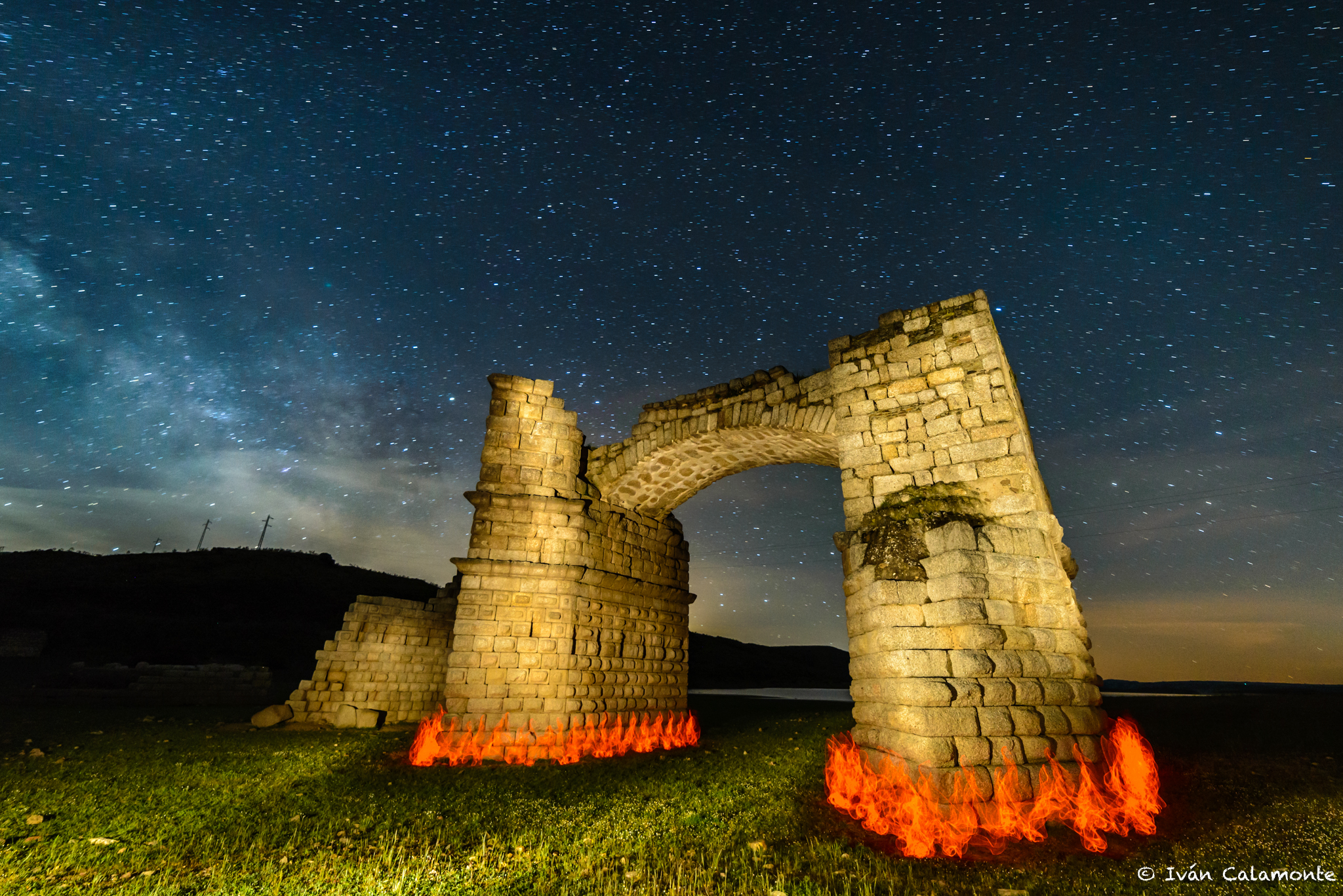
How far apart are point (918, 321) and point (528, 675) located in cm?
777

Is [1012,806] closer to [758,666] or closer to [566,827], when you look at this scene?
[566,827]

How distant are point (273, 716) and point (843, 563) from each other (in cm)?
1160

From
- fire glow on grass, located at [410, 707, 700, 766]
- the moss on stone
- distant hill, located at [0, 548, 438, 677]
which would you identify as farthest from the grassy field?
distant hill, located at [0, 548, 438, 677]

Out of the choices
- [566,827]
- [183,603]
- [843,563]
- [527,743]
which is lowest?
[566,827]

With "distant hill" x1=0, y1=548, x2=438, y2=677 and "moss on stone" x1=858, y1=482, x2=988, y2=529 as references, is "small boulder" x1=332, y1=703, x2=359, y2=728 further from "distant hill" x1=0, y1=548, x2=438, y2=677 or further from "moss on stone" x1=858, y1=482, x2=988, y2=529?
"distant hill" x1=0, y1=548, x2=438, y2=677

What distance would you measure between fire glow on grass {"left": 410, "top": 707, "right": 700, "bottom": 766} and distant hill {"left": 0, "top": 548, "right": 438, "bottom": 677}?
919 inches

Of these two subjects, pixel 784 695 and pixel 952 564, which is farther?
pixel 784 695

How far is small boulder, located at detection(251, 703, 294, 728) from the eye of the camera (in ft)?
35.7

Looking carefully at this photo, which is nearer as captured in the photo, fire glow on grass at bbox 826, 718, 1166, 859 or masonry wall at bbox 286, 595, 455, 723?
fire glow on grass at bbox 826, 718, 1166, 859

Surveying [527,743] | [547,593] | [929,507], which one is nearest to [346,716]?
[527,743]

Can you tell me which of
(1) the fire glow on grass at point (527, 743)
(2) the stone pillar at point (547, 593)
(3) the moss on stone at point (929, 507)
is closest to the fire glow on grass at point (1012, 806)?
(3) the moss on stone at point (929, 507)

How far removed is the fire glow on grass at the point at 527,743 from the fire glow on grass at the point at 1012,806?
5.14 m

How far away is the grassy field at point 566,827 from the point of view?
3.63m

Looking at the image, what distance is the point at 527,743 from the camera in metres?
8.52
